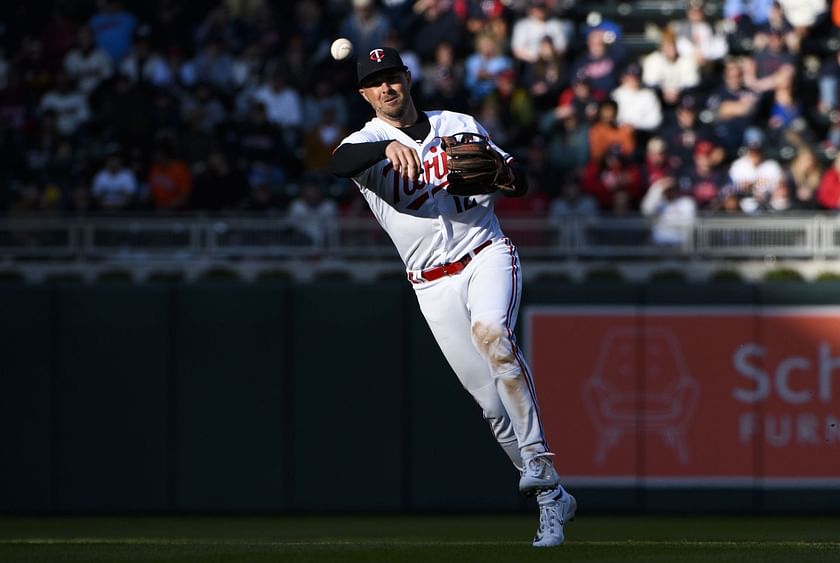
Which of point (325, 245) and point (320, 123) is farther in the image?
point (320, 123)

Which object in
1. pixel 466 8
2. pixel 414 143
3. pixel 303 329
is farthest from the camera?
pixel 466 8

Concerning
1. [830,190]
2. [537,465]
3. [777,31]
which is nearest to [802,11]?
[777,31]

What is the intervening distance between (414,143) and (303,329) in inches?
185

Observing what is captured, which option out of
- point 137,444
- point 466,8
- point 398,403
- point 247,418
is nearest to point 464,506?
point 398,403

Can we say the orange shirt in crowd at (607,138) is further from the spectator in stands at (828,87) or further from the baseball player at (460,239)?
the baseball player at (460,239)

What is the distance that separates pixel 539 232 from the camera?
38.5 ft

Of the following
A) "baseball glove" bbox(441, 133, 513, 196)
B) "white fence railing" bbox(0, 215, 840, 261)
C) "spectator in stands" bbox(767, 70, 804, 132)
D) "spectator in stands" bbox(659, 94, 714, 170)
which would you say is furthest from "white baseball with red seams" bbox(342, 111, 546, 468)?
"spectator in stands" bbox(767, 70, 804, 132)

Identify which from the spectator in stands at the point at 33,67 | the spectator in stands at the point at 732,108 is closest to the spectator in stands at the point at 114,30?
the spectator in stands at the point at 33,67

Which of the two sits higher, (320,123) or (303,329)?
(320,123)

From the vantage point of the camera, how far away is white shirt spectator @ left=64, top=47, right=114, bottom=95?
14953 mm

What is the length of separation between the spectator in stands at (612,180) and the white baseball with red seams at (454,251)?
6.24m

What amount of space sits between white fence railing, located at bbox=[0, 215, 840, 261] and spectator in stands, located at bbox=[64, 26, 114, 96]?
350 cm

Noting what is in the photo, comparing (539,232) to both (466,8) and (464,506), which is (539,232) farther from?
(466,8)

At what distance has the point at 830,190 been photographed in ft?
42.6
